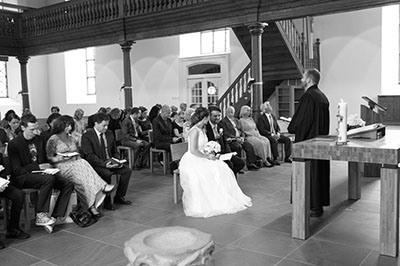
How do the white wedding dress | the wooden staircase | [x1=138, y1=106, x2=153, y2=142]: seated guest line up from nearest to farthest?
the white wedding dress
[x1=138, y1=106, x2=153, y2=142]: seated guest
the wooden staircase

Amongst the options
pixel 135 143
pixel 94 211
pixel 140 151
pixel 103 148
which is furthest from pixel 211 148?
pixel 140 151

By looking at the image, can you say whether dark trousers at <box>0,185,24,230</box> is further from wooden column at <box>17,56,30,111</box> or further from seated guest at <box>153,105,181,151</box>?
wooden column at <box>17,56,30,111</box>

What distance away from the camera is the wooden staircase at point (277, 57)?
37.2 ft

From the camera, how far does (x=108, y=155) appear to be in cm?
618

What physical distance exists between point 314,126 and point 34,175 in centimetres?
356

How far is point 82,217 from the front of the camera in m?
5.30

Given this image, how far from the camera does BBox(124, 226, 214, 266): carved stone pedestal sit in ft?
7.50

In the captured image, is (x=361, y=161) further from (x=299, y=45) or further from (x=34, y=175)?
(x=299, y=45)

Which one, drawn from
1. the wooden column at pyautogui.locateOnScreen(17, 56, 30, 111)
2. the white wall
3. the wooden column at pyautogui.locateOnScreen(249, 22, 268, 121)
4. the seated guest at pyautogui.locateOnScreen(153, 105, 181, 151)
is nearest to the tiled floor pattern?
the seated guest at pyautogui.locateOnScreen(153, 105, 181, 151)

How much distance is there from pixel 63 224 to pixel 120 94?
13453 millimetres

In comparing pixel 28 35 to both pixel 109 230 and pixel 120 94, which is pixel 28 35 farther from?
pixel 109 230

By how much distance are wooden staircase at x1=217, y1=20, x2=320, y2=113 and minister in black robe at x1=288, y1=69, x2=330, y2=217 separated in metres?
5.99

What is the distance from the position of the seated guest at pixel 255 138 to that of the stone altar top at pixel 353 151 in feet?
14.5

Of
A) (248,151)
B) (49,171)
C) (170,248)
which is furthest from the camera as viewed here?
(248,151)
